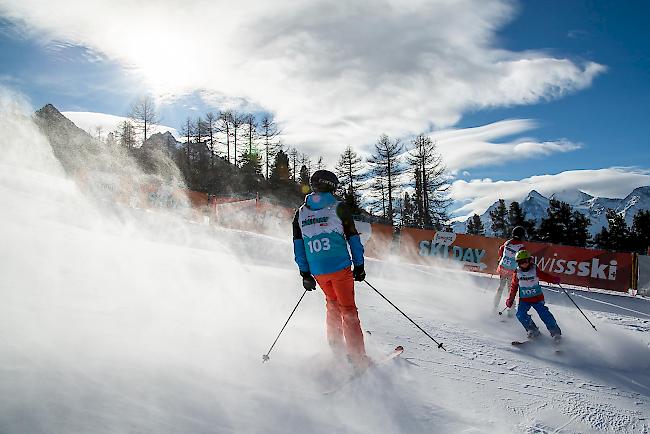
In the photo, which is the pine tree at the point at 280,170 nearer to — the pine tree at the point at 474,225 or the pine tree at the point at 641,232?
the pine tree at the point at 474,225

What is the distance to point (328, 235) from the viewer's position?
4172mm

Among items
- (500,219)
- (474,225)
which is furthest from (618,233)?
(474,225)

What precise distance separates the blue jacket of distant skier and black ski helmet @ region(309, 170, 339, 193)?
0.21 ft

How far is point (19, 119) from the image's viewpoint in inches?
616

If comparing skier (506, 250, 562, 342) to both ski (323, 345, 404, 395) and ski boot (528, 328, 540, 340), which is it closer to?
ski boot (528, 328, 540, 340)

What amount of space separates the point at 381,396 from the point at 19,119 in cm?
1820

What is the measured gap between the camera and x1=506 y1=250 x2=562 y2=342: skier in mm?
6160

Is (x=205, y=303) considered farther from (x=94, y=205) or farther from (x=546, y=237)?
(x=546, y=237)

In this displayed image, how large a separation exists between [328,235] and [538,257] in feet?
50.3

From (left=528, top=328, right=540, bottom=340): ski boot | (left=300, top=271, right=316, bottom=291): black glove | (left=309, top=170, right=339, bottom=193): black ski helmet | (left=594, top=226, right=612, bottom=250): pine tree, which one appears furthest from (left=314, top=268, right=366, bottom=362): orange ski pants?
(left=594, top=226, right=612, bottom=250): pine tree

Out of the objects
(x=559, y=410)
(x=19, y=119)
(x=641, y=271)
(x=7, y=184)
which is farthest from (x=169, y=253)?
(x=641, y=271)

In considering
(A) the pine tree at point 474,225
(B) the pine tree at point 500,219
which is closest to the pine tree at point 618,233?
(B) the pine tree at point 500,219

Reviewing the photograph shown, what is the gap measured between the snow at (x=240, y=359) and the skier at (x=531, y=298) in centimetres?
24

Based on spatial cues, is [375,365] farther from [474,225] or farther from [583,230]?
[474,225]
